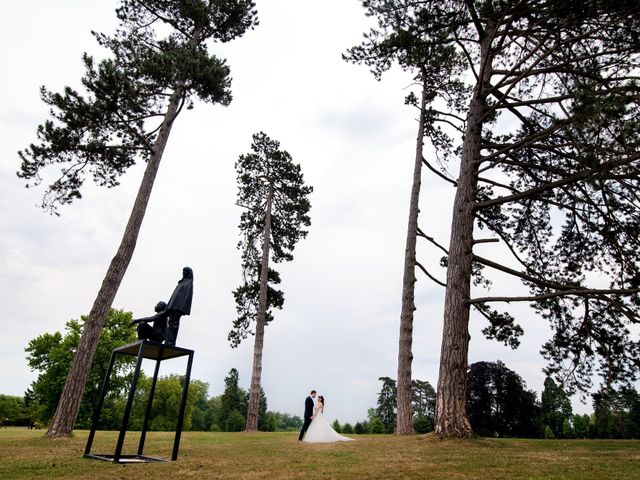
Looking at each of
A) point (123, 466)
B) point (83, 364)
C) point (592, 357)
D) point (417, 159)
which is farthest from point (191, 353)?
point (417, 159)

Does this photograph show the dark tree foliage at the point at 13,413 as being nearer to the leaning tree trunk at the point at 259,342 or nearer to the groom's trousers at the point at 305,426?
the leaning tree trunk at the point at 259,342

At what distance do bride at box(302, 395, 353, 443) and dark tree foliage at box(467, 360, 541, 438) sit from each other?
21.1 meters

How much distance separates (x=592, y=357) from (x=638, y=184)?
4.45 m

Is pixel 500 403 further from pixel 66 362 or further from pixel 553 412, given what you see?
pixel 66 362

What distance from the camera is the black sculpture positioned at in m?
6.44

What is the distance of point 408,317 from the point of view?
14.3m

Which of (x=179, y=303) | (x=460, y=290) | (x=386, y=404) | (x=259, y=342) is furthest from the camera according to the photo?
(x=386, y=404)

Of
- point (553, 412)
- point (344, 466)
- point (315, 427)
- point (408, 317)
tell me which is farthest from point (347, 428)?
point (344, 466)

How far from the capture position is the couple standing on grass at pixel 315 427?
42.9 feet

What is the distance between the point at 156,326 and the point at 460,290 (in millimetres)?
7279

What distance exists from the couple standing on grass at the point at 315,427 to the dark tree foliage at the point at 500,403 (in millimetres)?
21090

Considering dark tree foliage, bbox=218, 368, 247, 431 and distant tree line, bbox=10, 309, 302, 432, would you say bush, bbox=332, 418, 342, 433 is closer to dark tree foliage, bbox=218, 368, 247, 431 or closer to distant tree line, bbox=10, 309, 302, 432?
distant tree line, bbox=10, 309, 302, 432

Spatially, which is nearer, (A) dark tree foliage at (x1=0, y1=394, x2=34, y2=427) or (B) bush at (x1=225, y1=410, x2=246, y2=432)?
(A) dark tree foliage at (x1=0, y1=394, x2=34, y2=427)

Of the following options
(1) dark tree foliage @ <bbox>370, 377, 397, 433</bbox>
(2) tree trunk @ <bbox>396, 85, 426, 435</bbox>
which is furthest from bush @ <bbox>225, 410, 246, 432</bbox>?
(2) tree trunk @ <bbox>396, 85, 426, 435</bbox>
